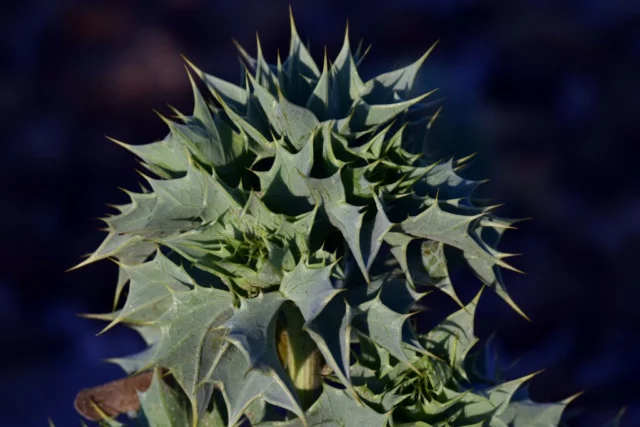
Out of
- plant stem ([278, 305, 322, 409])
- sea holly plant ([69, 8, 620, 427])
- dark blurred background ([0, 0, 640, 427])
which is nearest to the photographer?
sea holly plant ([69, 8, 620, 427])

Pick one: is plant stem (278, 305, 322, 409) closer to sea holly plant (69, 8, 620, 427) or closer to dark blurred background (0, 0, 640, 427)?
sea holly plant (69, 8, 620, 427)

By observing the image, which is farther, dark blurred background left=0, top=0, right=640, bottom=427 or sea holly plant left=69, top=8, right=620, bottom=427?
dark blurred background left=0, top=0, right=640, bottom=427

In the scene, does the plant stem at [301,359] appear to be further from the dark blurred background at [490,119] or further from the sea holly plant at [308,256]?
the dark blurred background at [490,119]

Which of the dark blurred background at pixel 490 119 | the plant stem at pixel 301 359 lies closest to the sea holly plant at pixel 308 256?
the plant stem at pixel 301 359

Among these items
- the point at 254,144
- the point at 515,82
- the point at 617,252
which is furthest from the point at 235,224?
the point at 617,252

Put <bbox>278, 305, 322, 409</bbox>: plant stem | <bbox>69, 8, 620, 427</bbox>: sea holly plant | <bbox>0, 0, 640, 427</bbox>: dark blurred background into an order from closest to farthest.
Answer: <bbox>69, 8, 620, 427</bbox>: sea holly plant
<bbox>278, 305, 322, 409</bbox>: plant stem
<bbox>0, 0, 640, 427</bbox>: dark blurred background

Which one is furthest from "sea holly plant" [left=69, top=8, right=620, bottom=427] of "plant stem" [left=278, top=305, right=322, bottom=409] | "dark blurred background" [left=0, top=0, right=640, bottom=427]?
"dark blurred background" [left=0, top=0, right=640, bottom=427]

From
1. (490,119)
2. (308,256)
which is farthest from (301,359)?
(490,119)
